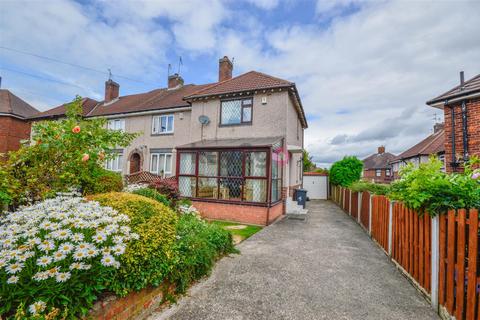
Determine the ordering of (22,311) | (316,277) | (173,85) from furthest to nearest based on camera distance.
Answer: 1. (173,85)
2. (316,277)
3. (22,311)

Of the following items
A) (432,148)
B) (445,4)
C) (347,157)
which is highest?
(445,4)

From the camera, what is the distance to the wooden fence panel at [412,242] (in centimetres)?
370

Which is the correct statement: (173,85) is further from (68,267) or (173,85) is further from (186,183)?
(68,267)

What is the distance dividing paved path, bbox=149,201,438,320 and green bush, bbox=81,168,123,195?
3925 mm

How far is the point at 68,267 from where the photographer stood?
223 cm

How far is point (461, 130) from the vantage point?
9.49 meters

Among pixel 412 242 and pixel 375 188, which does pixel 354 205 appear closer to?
pixel 375 188

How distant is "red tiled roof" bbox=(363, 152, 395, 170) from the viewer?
157ft

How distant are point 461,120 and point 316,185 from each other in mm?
13784

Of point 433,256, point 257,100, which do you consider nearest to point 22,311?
point 433,256

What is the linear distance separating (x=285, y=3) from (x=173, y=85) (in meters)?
14.7

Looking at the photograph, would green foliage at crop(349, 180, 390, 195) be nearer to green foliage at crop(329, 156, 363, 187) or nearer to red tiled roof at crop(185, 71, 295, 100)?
red tiled roof at crop(185, 71, 295, 100)

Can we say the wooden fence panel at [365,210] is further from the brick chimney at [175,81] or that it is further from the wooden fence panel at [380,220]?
the brick chimney at [175,81]

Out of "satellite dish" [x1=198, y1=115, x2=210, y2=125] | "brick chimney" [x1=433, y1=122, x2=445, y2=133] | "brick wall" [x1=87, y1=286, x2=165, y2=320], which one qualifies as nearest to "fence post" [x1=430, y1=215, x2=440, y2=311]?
"brick wall" [x1=87, y1=286, x2=165, y2=320]
